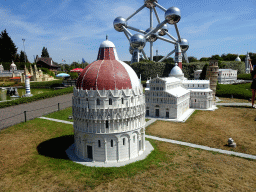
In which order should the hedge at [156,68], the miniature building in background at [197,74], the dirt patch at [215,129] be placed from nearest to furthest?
the dirt patch at [215,129] → the hedge at [156,68] → the miniature building in background at [197,74]

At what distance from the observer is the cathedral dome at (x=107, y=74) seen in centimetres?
2425

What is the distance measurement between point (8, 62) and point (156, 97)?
128 m

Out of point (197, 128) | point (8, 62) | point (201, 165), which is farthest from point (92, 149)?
point (8, 62)

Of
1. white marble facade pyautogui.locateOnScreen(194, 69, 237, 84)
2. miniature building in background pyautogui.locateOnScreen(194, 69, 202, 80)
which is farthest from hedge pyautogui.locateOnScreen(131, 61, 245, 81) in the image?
white marble facade pyautogui.locateOnScreen(194, 69, 237, 84)

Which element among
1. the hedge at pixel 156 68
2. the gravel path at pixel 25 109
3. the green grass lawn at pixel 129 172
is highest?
the hedge at pixel 156 68

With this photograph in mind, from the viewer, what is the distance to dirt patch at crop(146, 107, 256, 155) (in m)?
31.7

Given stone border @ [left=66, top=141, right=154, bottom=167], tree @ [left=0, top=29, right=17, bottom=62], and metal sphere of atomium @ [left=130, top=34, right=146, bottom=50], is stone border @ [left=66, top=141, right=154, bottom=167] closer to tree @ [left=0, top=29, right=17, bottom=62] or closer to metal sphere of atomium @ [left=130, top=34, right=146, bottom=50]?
metal sphere of atomium @ [left=130, top=34, right=146, bottom=50]

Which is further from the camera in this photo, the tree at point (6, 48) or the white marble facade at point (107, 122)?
the tree at point (6, 48)

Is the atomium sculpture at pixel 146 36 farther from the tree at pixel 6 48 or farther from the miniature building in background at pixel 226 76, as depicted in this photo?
the tree at pixel 6 48

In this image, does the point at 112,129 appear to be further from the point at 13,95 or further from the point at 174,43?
the point at 174,43

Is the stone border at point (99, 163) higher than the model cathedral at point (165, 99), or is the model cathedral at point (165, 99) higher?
the model cathedral at point (165, 99)

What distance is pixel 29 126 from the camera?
37.7 m

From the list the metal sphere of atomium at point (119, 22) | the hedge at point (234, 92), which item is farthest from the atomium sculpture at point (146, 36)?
the hedge at point (234, 92)

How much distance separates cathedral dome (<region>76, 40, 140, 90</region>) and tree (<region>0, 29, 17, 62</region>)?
13027 cm
